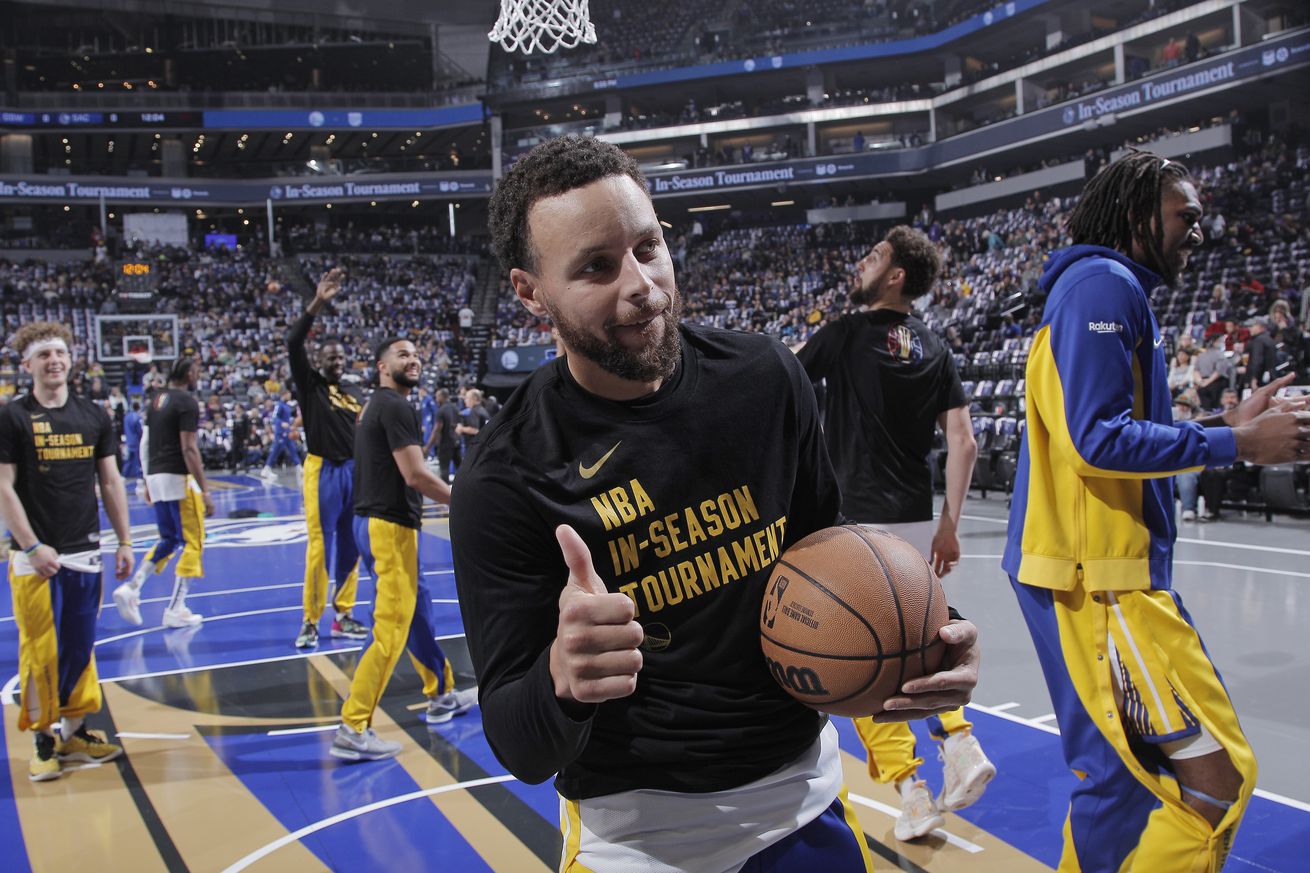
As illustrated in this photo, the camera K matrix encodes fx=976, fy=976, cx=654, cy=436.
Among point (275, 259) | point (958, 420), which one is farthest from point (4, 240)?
point (958, 420)

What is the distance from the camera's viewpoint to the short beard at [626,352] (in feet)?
5.36

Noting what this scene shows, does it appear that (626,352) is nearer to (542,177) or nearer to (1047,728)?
(542,177)

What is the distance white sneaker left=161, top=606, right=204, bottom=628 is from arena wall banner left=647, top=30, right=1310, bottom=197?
2644cm

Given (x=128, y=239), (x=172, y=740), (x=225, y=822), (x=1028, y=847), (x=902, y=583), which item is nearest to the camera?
(x=902, y=583)

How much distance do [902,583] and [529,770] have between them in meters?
→ 0.73

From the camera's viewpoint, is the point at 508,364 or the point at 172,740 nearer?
the point at 172,740

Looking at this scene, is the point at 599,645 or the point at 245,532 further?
the point at 245,532

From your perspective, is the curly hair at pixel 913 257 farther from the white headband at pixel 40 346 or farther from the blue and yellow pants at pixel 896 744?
the white headband at pixel 40 346

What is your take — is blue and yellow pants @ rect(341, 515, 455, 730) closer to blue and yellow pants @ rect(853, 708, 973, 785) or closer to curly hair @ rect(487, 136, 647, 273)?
blue and yellow pants @ rect(853, 708, 973, 785)

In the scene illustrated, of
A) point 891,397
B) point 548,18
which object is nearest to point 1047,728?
point 891,397

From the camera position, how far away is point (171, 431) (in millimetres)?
7609

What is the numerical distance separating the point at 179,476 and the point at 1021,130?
29.5 m

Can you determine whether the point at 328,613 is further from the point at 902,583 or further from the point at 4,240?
the point at 4,240

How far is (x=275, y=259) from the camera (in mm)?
38500
